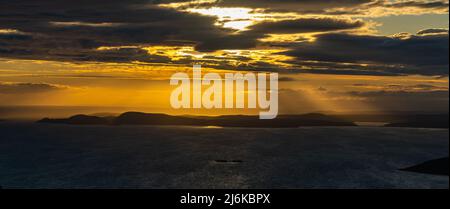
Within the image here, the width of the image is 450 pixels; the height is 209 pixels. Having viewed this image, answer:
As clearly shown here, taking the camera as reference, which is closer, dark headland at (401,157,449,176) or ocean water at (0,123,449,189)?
ocean water at (0,123,449,189)

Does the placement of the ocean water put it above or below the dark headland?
above

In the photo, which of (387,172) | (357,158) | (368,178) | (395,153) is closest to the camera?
(368,178)

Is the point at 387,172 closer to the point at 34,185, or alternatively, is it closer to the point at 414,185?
the point at 414,185

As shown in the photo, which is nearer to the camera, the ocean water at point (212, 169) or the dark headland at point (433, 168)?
the ocean water at point (212, 169)

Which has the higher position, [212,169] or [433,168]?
[212,169]

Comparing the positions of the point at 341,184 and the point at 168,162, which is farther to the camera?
the point at 168,162

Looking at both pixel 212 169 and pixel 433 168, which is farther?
pixel 433 168

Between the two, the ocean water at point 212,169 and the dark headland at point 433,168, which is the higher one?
the ocean water at point 212,169

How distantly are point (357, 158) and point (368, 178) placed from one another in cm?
4258
